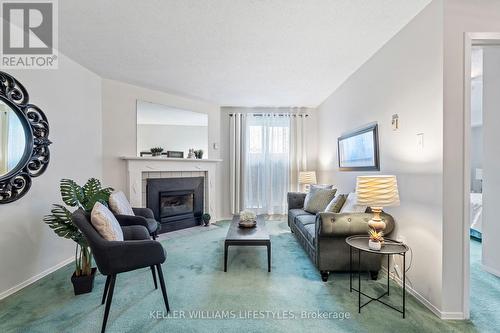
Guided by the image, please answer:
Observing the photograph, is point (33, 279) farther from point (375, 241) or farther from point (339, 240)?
point (375, 241)

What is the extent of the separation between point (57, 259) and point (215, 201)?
8.90 ft

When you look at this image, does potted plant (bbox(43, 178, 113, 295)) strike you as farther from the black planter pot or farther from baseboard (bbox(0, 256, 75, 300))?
baseboard (bbox(0, 256, 75, 300))

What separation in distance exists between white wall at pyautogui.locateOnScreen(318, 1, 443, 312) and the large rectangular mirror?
3.13 metres

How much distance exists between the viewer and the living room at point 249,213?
5.63 ft

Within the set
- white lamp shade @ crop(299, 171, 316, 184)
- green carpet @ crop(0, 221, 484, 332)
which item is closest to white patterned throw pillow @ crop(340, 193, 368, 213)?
green carpet @ crop(0, 221, 484, 332)

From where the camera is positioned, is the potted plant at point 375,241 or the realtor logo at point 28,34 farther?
the realtor logo at point 28,34

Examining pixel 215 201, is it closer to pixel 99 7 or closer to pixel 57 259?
pixel 57 259

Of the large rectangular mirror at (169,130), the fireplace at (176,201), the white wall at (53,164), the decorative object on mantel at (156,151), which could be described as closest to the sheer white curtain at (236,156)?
the large rectangular mirror at (169,130)

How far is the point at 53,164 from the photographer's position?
2.59 m

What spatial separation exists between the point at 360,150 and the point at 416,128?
40.5 inches

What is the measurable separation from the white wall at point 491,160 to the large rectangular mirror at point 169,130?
13.7 feet

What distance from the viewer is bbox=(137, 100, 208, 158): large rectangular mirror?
12.9ft

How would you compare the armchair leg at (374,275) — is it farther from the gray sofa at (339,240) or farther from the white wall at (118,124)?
the white wall at (118,124)

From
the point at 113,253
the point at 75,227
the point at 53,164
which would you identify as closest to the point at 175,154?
the point at 53,164
